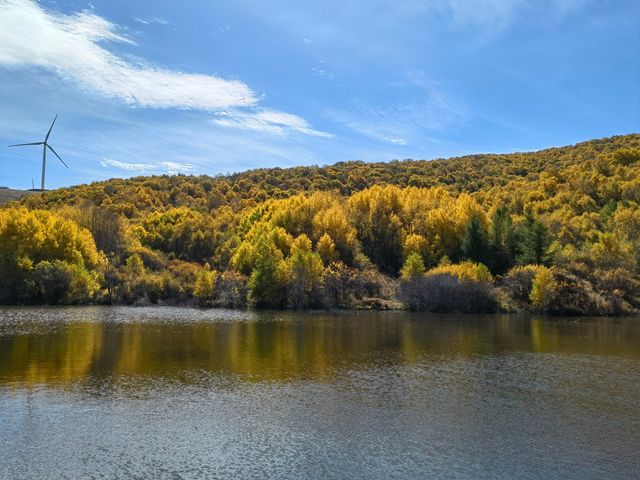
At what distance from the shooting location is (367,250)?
94.1m

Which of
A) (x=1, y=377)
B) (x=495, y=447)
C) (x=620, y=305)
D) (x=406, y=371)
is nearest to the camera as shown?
(x=495, y=447)

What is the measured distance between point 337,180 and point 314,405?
124513mm

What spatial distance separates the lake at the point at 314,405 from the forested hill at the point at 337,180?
8880cm

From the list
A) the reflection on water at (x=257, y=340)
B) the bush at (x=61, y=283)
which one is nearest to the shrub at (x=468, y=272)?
the reflection on water at (x=257, y=340)

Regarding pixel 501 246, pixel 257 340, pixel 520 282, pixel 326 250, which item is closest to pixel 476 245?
pixel 501 246

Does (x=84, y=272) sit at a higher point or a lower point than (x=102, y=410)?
higher

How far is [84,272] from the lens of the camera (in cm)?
7900

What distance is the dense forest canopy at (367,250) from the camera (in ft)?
247

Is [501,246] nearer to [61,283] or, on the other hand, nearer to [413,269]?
[413,269]

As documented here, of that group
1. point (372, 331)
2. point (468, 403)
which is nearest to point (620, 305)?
point (372, 331)

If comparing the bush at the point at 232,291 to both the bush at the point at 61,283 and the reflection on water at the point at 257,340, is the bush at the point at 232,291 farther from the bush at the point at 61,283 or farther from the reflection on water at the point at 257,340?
the bush at the point at 61,283

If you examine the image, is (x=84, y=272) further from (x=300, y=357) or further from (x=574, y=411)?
(x=574, y=411)

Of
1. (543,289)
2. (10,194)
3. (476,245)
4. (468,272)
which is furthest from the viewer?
(10,194)

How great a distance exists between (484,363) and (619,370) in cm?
813
